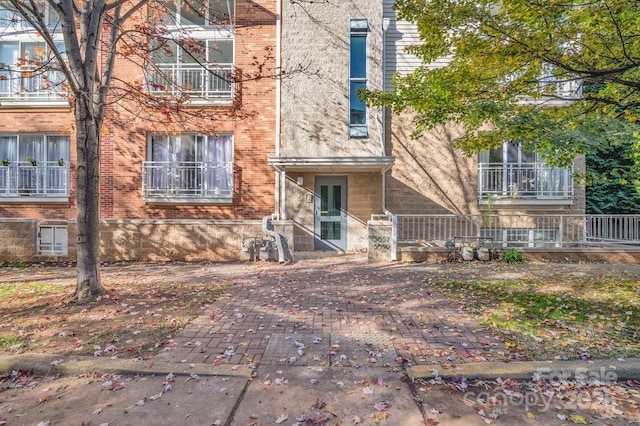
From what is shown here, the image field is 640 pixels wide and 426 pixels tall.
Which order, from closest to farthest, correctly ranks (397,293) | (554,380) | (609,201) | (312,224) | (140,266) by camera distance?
(554,380) → (397,293) → (140,266) → (312,224) → (609,201)

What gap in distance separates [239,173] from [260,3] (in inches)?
230

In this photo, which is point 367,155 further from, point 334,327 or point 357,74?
point 334,327

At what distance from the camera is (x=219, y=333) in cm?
431

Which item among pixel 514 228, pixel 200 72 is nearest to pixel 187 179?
pixel 200 72

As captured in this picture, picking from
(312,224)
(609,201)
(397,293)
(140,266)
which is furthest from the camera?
(609,201)

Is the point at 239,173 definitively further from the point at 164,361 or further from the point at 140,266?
the point at 164,361

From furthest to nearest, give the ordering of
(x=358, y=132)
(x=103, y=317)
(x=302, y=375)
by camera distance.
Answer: (x=358, y=132)
(x=103, y=317)
(x=302, y=375)

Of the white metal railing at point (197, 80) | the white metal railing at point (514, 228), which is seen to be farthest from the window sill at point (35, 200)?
the white metal railing at point (514, 228)

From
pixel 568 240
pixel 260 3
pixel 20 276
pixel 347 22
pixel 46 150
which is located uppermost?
pixel 260 3

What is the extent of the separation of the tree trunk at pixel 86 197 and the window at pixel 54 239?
6788 mm

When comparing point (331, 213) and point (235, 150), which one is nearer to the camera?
point (235, 150)

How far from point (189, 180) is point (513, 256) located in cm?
1052

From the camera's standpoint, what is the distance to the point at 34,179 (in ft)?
37.5

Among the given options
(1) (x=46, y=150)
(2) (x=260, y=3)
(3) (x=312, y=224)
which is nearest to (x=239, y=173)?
(3) (x=312, y=224)
